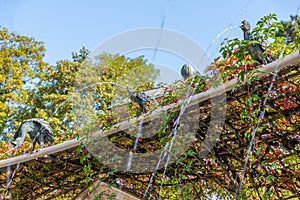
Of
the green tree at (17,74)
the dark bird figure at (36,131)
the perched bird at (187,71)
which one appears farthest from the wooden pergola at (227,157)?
the green tree at (17,74)

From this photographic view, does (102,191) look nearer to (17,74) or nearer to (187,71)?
(187,71)

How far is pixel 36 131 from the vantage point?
16.0 feet

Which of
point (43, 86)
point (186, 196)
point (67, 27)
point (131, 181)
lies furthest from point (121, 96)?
point (186, 196)

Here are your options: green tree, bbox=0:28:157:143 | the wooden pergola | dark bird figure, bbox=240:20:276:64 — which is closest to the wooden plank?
the wooden pergola

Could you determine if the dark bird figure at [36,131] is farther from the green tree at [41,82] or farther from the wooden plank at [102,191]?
the green tree at [41,82]

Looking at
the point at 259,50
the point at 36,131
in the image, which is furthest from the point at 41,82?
the point at 259,50

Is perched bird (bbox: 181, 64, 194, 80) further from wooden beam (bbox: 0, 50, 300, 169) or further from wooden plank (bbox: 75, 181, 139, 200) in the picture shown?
wooden plank (bbox: 75, 181, 139, 200)

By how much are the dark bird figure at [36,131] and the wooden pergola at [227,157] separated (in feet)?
0.76

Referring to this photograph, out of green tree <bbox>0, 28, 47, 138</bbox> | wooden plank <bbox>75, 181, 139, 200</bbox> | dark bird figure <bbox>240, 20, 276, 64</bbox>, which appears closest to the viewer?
dark bird figure <bbox>240, 20, 276, 64</bbox>

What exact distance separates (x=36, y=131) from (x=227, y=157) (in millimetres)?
2317

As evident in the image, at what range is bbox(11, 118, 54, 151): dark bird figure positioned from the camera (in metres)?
4.82

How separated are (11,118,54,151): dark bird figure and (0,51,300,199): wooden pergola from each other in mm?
232

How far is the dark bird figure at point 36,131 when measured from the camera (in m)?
4.82

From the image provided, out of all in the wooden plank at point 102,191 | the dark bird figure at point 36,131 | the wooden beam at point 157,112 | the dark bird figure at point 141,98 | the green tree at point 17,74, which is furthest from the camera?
the green tree at point 17,74
